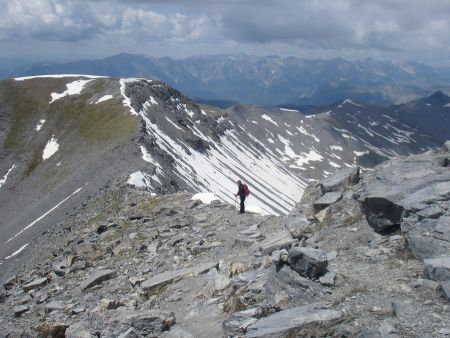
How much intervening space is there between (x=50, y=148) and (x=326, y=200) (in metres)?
87.8

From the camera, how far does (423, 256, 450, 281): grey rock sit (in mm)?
13855

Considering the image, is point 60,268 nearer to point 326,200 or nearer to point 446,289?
point 326,200

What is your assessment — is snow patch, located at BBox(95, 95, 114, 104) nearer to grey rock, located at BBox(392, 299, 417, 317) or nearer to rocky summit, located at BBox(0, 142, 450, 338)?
rocky summit, located at BBox(0, 142, 450, 338)

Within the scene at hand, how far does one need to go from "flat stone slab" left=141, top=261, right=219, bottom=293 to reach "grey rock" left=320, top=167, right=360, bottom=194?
25.0ft

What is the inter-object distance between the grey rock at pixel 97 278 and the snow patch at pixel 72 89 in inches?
4292

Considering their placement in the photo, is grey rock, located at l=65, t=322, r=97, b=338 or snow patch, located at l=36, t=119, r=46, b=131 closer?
grey rock, located at l=65, t=322, r=97, b=338

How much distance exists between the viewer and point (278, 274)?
1553 cm

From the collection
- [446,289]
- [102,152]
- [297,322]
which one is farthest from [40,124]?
[446,289]

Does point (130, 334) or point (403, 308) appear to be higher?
point (403, 308)

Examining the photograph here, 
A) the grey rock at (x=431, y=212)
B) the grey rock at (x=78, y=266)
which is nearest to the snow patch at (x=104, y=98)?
the grey rock at (x=78, y=266)

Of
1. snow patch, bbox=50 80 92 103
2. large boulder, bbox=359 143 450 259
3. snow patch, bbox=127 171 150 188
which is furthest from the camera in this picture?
snow patch, bbox=50 80 92 103

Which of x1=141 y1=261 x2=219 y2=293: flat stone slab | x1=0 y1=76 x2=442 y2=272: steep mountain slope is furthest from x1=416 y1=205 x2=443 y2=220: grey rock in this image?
x1=0 y1=76 x2=442 y2=272: steep mountain slope

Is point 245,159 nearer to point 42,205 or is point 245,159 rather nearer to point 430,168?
point 42,205

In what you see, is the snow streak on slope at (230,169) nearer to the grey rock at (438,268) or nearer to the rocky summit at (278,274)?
the rocky summit at (278,274)
